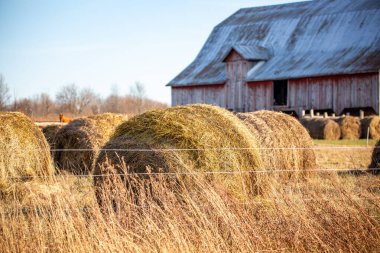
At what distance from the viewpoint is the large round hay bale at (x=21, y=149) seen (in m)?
11.4

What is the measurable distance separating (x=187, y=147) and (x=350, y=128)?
2265 centimetres

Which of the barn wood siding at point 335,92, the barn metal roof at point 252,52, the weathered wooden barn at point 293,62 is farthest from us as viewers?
the barn metal roof at point 252,52

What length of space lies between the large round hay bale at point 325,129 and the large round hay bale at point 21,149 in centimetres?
1962

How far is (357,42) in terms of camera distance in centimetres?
3675

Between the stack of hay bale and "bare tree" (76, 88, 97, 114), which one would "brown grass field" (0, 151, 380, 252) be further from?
"bare tree" (76, 88, 97, 114)

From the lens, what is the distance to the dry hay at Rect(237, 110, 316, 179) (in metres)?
12.8

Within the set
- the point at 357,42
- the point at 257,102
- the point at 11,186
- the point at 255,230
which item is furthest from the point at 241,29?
the point at 255,230

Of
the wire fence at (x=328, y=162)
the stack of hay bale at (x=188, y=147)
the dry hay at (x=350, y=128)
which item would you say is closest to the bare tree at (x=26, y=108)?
the wire fence at (x=328, y=162)

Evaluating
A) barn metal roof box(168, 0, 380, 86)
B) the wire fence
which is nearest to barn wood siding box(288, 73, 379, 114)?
barn metal roof box(168, 0, 380, 86)

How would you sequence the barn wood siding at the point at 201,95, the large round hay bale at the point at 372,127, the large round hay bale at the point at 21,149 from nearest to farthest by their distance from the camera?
the large round hay bale at the point at 21,149, the large round hay bale at the point at 372,127, the barn wood siding at the point at 201,95

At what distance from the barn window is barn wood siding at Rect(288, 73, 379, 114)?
4.56 feet

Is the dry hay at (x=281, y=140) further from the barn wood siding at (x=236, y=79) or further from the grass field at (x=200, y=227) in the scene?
the barn wood siding at (x=236, y=79)

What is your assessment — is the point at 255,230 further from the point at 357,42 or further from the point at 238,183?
the point at 357,42

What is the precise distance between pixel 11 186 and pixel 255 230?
516cm
